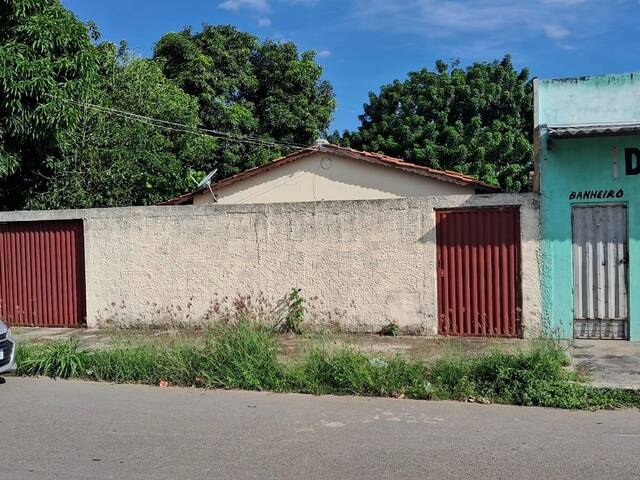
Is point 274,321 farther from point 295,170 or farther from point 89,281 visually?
point 295,170

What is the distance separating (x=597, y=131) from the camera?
8656 millimetres

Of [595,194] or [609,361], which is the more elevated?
[595,194]

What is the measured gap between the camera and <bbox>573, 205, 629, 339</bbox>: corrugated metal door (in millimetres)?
8961

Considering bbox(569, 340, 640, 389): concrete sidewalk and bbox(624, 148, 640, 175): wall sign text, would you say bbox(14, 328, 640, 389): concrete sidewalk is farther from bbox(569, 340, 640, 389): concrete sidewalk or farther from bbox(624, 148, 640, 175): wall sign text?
bbox(624, 148, 640, 175): wall sign text

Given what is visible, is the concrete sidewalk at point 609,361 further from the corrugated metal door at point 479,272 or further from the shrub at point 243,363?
the shrub at point 243,363

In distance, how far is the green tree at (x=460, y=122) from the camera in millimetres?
22844

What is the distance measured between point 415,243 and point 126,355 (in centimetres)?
457

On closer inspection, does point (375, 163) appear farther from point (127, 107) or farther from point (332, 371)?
point (332, 371)

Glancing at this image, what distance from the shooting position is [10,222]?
1182cm

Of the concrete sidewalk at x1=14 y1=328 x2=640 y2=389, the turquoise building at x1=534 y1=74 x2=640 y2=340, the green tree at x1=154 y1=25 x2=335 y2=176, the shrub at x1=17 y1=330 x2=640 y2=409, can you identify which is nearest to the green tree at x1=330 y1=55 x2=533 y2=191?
the green tree at x1=154 y1=25 x2=335 y2=176

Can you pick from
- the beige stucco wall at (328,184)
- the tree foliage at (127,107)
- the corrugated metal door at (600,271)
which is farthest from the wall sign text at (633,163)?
the tree foliage at (127,107)

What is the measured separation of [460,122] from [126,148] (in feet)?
43.5

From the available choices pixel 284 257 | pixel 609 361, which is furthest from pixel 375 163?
pixel 609 361

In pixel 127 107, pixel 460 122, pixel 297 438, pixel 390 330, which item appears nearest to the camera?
pixel 297 438
